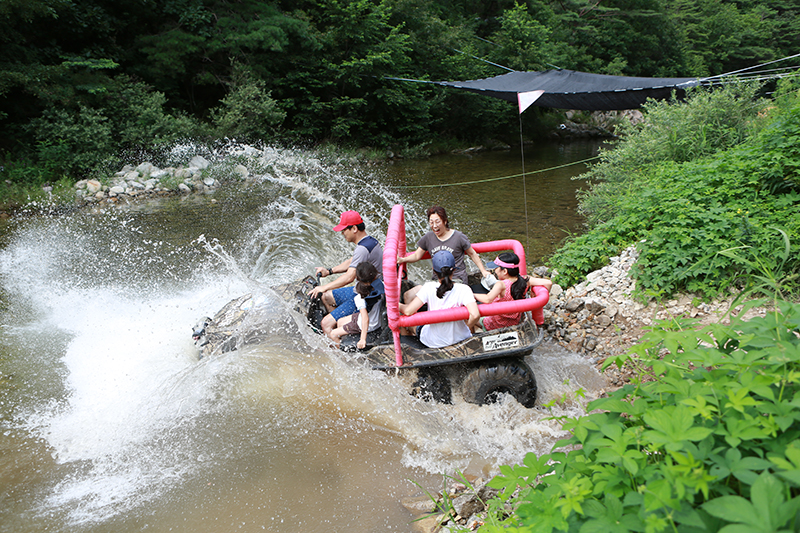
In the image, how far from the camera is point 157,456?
398 centimetres

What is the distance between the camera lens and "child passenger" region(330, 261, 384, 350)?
4.34 metres

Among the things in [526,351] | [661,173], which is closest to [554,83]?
[661,173]

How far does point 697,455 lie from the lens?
162cm

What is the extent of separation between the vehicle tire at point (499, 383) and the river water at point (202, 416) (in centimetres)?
11

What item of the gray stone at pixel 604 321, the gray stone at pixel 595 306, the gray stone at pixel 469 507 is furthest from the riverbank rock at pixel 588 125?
the gray stone at pixel 469 507

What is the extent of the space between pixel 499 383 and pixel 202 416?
2.75 meters

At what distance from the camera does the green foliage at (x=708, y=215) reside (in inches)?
191

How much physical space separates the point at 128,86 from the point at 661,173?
15.0m

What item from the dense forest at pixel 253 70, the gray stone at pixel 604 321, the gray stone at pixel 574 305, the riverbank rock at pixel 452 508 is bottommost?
the riverbank rock at pixel 452 508

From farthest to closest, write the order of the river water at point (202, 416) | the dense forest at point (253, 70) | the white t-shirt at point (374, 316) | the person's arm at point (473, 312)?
the dense forest at point (253, 70)
the white t-shirt at point (374, 316)
the person's arm at point (473, 312)
the river water at point (202, 416)

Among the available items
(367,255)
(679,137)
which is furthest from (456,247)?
(679,137)

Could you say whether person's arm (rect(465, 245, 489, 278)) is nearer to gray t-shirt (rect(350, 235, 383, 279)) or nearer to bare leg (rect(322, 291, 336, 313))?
gray t-shirt (rect(350, 235, 383, 279))

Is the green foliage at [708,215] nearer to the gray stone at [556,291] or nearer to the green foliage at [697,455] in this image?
Answer: the gray stone at [556,291]

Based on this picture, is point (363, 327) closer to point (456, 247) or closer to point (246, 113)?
point (456, 247)
